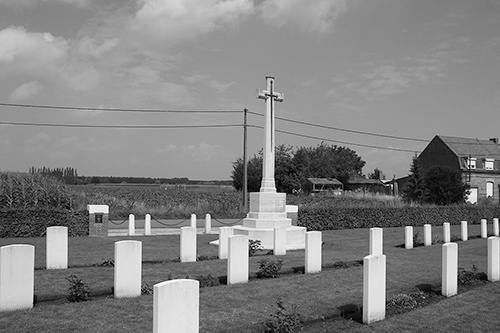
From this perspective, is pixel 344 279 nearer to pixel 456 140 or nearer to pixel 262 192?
pixel 262 192

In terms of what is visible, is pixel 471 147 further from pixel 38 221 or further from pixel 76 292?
pixel 76 292

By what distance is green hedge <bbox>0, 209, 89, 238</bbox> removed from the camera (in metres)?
17.7

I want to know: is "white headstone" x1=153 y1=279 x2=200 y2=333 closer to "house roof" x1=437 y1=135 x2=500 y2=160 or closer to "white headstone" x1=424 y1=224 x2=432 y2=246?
"white headstone" x1=424 y1=224 x2=432 y2=246

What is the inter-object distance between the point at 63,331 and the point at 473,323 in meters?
6.28

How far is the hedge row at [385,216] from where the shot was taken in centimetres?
2430

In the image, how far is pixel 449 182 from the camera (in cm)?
3575

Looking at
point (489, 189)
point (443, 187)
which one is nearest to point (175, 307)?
point (443, 187)

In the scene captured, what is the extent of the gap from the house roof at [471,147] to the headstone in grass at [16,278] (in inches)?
1868

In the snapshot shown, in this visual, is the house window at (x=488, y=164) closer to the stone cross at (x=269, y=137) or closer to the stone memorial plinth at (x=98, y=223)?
the stone cross at (x=269, y=137)

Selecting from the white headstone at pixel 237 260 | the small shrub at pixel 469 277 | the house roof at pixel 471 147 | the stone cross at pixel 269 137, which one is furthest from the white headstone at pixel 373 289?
the house roof at pixel 471 147

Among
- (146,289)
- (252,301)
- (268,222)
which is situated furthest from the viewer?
(268,222)

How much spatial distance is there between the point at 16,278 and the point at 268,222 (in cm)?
966

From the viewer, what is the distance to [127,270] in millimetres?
8055

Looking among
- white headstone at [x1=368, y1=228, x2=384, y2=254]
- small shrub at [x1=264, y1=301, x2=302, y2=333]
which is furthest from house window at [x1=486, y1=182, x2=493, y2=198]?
small shrub at [x1=264, y1=301, x2=302, y2=333]
